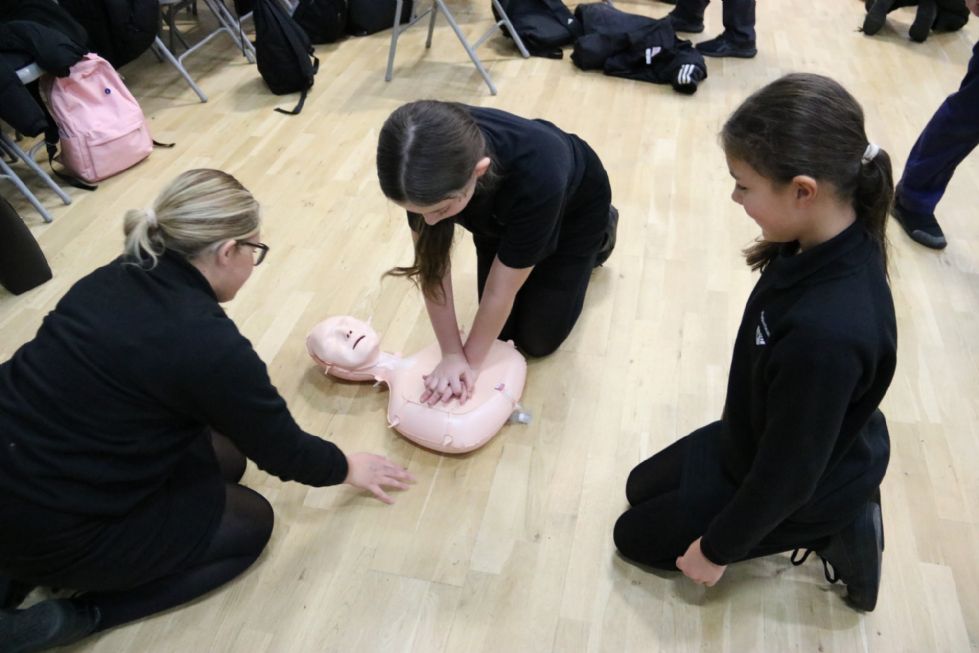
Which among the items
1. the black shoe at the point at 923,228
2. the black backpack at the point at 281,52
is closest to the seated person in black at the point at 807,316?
the black shoe at the point at 923,228

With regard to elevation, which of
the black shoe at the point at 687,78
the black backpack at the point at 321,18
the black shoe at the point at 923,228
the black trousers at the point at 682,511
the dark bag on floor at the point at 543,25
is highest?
the black backpack at the point at 321,18

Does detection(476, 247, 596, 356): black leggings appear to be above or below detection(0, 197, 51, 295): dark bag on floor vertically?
below

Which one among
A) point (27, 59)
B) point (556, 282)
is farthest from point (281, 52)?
point (556, 282)

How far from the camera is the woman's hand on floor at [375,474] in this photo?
1468 millimetres

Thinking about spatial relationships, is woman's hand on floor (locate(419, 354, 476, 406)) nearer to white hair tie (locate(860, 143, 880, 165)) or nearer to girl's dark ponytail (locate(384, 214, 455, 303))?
girl's dark ponytail (locate(384, 214, 455, 303))

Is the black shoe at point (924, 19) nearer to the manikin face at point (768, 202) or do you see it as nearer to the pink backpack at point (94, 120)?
the manikin face at point (768, 202)

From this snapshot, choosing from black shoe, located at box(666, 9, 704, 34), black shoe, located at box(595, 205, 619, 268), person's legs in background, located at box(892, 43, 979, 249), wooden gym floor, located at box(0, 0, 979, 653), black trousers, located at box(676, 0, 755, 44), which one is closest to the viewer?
wooden gym floor, located at box(0, 0, 979, 653)

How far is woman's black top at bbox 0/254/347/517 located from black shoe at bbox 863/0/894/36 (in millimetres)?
3829

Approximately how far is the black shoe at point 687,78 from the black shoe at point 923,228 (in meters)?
1.11

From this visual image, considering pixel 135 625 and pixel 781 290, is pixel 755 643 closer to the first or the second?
pixel 781 290

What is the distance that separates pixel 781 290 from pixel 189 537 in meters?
1.10

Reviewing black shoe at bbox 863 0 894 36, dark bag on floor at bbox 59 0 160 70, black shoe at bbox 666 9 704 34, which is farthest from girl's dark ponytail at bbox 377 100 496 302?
black shoe at bbox 863 0 894 36

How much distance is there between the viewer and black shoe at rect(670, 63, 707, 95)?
3121 millimetres

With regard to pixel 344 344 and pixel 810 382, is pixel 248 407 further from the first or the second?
pixel 810 382
